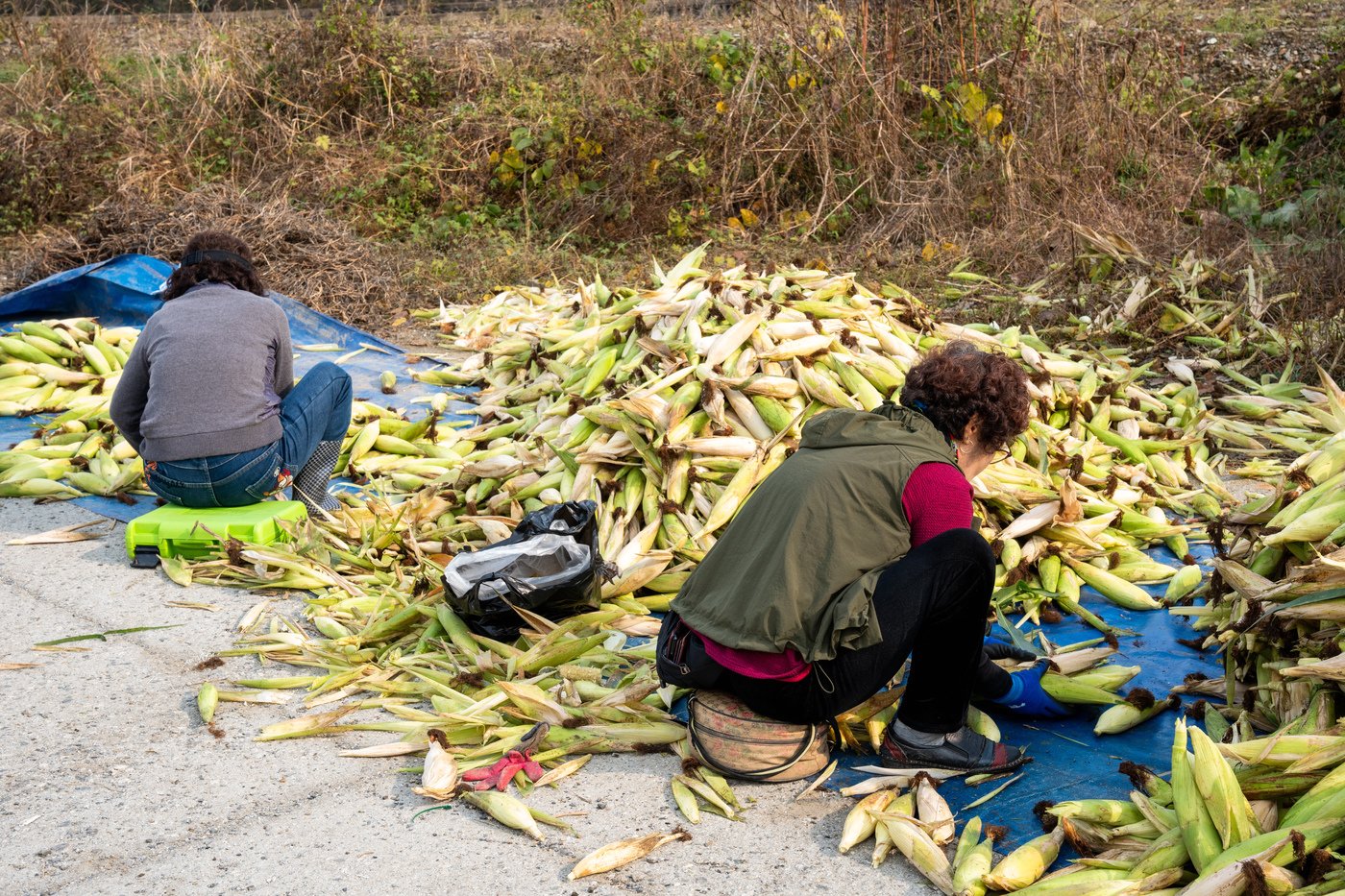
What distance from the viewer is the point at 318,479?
4.46m

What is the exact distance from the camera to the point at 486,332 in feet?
21.6

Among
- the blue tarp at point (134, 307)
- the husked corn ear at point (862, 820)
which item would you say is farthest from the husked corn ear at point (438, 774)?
the blue tarp at point (134, 307)

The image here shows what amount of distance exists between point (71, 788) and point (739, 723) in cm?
152

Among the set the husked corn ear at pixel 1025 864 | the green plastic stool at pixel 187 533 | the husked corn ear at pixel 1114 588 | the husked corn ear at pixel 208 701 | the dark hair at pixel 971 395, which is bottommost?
the green plastic stool at pixel 187 533

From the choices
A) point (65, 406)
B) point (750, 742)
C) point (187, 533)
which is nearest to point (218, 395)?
point (187, 533)

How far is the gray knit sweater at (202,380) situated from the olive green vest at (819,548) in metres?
2.29

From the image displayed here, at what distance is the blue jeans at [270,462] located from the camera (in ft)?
13.3

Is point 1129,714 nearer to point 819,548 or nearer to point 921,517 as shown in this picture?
point 921,517

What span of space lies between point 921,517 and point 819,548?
25cm

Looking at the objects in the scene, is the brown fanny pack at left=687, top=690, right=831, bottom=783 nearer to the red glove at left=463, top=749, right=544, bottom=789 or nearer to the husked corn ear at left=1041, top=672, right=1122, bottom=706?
the red glove at left=463, top=749, right=544, bottom=789

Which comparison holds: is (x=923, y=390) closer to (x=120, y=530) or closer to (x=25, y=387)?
(x=120, y=530)

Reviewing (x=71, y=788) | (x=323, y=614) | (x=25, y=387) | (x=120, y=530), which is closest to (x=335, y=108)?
(x=25, y=387)

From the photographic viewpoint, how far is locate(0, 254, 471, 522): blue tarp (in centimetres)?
622

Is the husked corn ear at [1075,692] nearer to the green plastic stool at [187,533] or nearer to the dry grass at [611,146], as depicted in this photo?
the green plastic stool at [187,533]
